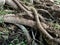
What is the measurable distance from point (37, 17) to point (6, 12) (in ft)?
2.72

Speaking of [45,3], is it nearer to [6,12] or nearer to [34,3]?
[34,3]

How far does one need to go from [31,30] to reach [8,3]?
1117mm

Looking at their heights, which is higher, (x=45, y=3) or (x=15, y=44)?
(x=45, y=3)

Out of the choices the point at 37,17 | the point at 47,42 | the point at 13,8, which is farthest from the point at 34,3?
the point at 47,42

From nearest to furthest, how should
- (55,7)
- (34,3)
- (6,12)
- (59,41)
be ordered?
1. (59,41)
2. (6,12)
3. (55,7)
4. (34,3)

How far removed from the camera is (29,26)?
5.21 metres

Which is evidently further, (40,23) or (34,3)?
(34,3)

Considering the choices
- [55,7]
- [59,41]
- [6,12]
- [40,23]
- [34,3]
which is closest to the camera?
[59,41]

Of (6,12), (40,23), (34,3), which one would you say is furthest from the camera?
(34,3)

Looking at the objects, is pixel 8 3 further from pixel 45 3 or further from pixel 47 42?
pixel 47 42

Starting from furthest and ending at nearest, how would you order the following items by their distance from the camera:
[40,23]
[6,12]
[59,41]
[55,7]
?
[55,7]
[6,12]
[40,23]
[59,41]

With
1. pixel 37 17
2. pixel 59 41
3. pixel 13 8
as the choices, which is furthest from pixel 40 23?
pixel 13 8

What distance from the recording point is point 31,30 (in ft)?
17.1

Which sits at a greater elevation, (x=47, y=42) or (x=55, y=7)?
(x=55, y=7)
